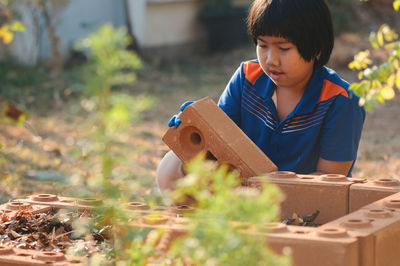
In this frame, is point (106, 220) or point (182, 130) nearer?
point (106, 220)

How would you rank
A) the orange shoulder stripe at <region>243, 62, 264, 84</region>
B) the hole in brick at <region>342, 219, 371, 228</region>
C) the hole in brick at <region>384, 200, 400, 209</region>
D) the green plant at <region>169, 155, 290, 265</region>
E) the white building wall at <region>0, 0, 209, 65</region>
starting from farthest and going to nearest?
the white building wall at <region>0, 0, 209, 65</region>, the orange shoulder stripe at <region>243, 62, 264, 84</region>, the hole in brick at <region>384, 200, 400, 209</region>, the hole in brick at <region>342, 219, 371, 228</region>, the green plant at <region>169, 155, 290, 265</region>

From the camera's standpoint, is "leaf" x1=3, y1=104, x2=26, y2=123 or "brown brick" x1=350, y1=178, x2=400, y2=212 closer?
"leaf" x1=3, y1=104, x2=26, y2=123

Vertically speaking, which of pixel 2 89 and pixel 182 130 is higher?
pixel 2 89

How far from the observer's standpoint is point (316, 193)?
2186 mm

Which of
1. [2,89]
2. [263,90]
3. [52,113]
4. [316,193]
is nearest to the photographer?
[316,193]

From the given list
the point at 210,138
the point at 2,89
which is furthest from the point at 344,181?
the point at 2,89

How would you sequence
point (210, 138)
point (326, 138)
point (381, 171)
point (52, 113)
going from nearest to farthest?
point (210, 138)
point (326, 138)
point (381, 171)
point (52, 113)

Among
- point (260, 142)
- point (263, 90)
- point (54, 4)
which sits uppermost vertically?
point (54, 4)

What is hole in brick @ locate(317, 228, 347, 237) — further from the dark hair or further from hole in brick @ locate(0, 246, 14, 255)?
the dark hair

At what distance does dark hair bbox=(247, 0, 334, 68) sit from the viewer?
2818 mm

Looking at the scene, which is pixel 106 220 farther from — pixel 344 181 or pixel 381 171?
pixel 381 171

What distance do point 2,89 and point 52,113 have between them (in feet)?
3.57

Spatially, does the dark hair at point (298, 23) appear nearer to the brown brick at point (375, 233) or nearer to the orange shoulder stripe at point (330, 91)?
the orange shoulder stripe at point (330, 91)

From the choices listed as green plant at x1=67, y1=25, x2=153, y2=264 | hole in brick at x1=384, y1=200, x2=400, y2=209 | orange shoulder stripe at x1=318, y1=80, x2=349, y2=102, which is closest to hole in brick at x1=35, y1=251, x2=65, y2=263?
green plant at x1=67, y1=25, x2=153, y2=264
